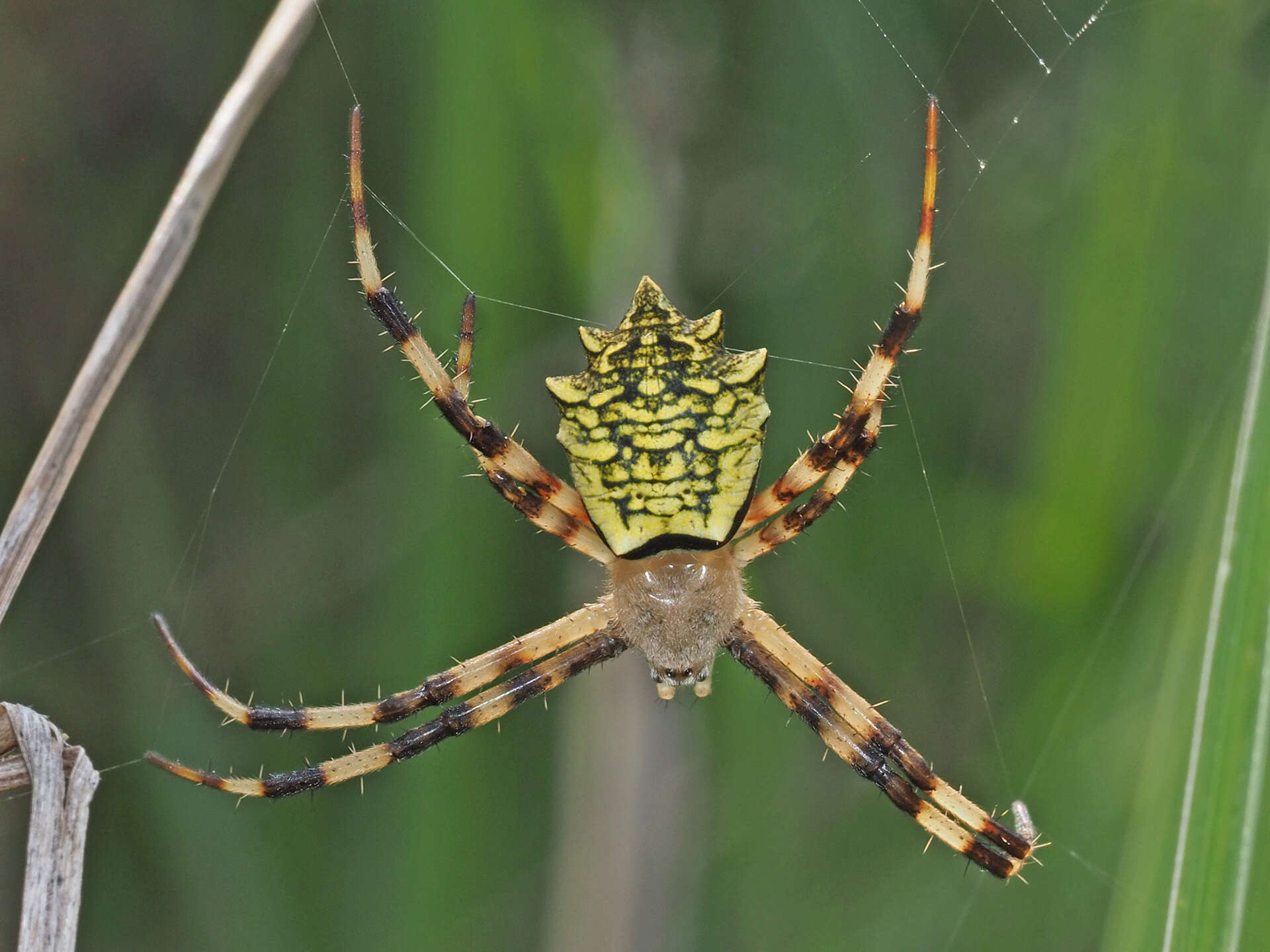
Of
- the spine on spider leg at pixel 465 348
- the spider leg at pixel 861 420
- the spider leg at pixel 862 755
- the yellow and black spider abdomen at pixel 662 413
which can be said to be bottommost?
the spider leg at pixel 862 755

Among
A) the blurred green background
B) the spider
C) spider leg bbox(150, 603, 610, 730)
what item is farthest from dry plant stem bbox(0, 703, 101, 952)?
the blurred green background

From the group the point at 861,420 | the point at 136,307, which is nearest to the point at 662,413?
the point at 861,420

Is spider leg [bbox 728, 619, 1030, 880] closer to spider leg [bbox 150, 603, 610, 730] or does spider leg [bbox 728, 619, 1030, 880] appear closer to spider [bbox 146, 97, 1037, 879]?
spider [bbox 146, 97, 1037, 879]

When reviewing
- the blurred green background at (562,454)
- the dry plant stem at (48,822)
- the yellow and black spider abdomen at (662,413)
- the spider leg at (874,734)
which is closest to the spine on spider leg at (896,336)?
the yellow and black spider abdomen at (662,413)

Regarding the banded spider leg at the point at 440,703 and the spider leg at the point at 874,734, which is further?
the spider leg at the point at 874,734

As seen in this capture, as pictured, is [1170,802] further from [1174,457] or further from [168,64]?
[168,64]

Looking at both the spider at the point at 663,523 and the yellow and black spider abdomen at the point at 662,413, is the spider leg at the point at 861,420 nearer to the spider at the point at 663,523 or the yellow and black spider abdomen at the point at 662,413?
the spider at the point at 663,523
